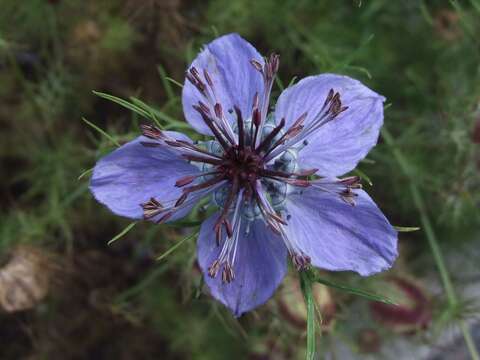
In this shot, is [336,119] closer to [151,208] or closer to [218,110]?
[218,110]

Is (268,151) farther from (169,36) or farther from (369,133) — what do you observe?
(169,36)

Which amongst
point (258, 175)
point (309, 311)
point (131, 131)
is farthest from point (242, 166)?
point (131, 131)

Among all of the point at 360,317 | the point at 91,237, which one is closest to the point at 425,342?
the point at 360,317

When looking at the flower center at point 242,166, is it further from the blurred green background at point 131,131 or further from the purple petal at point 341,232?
the blurred green background at point 131,131

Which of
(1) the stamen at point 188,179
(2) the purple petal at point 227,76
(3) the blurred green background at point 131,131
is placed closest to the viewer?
(1) the stamen at point 188,179

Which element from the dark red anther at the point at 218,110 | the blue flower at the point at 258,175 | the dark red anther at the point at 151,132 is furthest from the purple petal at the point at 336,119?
the dark red anther at the point at 151,132

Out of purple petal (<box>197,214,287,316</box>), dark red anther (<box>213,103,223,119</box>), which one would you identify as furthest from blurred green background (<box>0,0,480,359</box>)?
dark red anther (<box>213,103,223,119</box>)

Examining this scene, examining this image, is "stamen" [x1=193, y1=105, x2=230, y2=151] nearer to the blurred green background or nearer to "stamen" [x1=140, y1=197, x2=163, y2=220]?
"stamen" [x1=140, y1=197, x2=163, y2=220]
